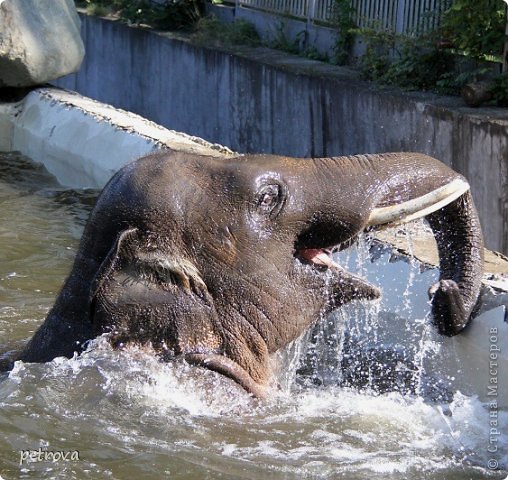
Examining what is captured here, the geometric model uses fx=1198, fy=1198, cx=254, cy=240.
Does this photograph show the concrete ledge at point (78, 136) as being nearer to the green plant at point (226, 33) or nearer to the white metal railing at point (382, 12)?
the white metal railing at point (382, 12)

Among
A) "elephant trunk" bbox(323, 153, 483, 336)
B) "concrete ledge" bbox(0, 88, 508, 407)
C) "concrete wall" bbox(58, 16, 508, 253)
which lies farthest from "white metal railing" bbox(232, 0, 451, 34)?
"elephant trunk" bbox(323, 153, 483, 336)

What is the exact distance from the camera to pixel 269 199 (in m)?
4.25

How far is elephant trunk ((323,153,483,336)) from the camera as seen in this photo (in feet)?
13.9

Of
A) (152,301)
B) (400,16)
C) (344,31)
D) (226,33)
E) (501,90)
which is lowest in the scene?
(226,33)

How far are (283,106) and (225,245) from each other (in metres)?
8.49

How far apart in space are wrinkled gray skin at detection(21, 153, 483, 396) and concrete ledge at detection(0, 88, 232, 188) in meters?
3.33

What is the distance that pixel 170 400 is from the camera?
4.32m

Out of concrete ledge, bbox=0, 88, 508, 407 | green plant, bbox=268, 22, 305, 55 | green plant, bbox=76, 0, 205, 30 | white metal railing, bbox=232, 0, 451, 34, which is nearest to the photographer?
concrete ledge, bbox=0, 88, 508, 407

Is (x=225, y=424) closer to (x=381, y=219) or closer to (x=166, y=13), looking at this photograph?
(x=381, y=219)

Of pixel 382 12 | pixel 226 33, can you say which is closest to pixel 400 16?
pixel 382 12

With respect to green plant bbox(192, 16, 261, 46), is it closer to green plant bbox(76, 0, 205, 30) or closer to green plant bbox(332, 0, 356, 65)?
green plant bbox(76, 0, 205, 30)

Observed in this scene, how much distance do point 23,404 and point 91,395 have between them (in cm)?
27

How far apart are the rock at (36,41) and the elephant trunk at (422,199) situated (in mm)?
7116

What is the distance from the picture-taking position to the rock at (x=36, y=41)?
10898mm
